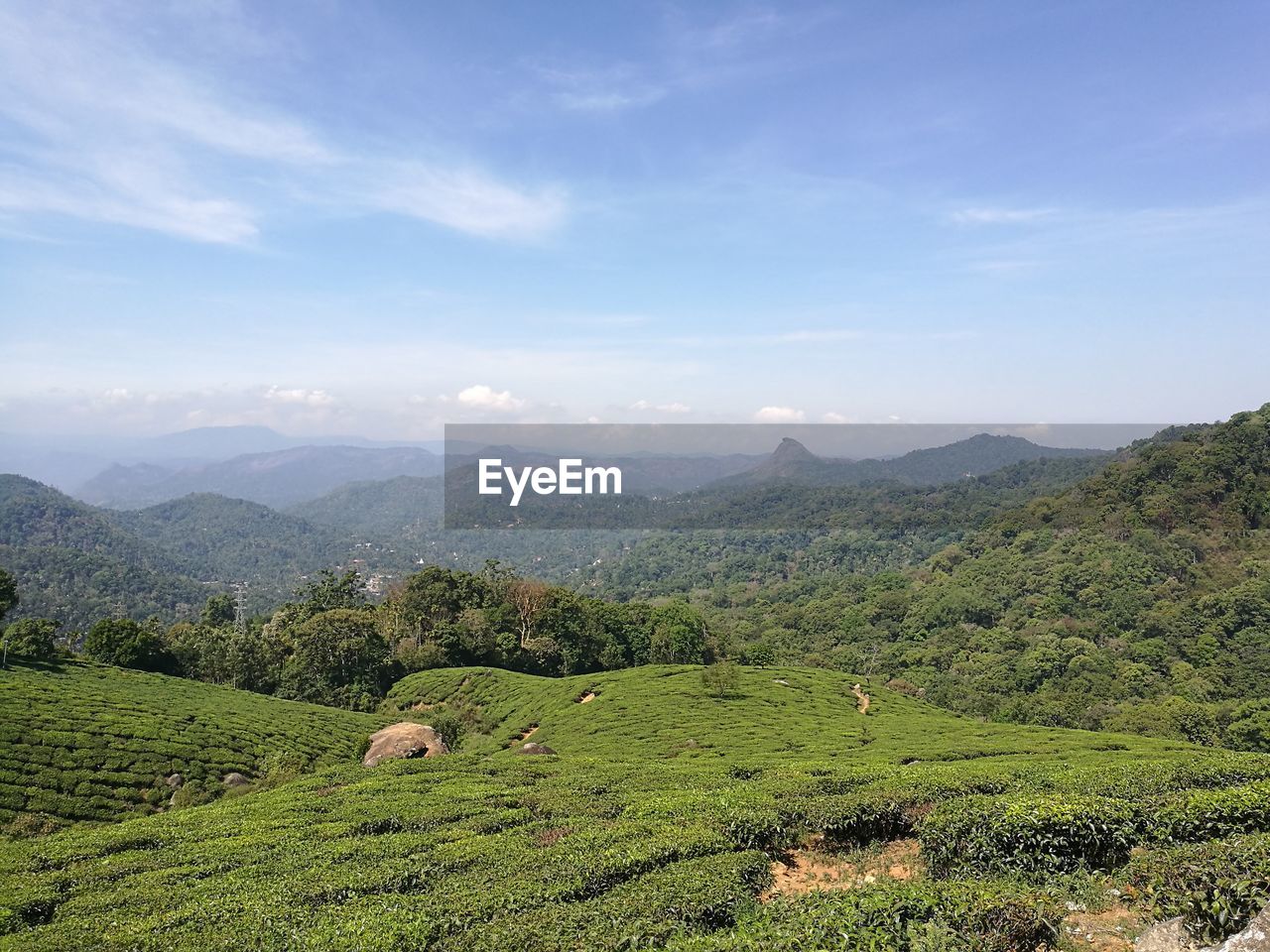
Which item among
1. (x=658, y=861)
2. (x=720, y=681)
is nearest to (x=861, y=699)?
(x=720, y=681)

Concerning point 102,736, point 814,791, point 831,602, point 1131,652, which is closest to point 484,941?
point 814,791

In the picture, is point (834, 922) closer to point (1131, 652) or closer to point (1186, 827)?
point (1186, 827)

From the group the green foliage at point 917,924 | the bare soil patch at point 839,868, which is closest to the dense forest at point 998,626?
the bare soil patch at point 839,868

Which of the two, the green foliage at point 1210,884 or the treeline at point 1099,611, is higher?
the green foliage at point 1210,884

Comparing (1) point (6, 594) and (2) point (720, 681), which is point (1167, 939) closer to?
(2) point (720, 681)

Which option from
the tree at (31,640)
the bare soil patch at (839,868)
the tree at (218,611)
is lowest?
the tree at (218,611)

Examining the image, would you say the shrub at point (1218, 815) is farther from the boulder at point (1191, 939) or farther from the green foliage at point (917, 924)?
the green foliage at point (917, 924)
